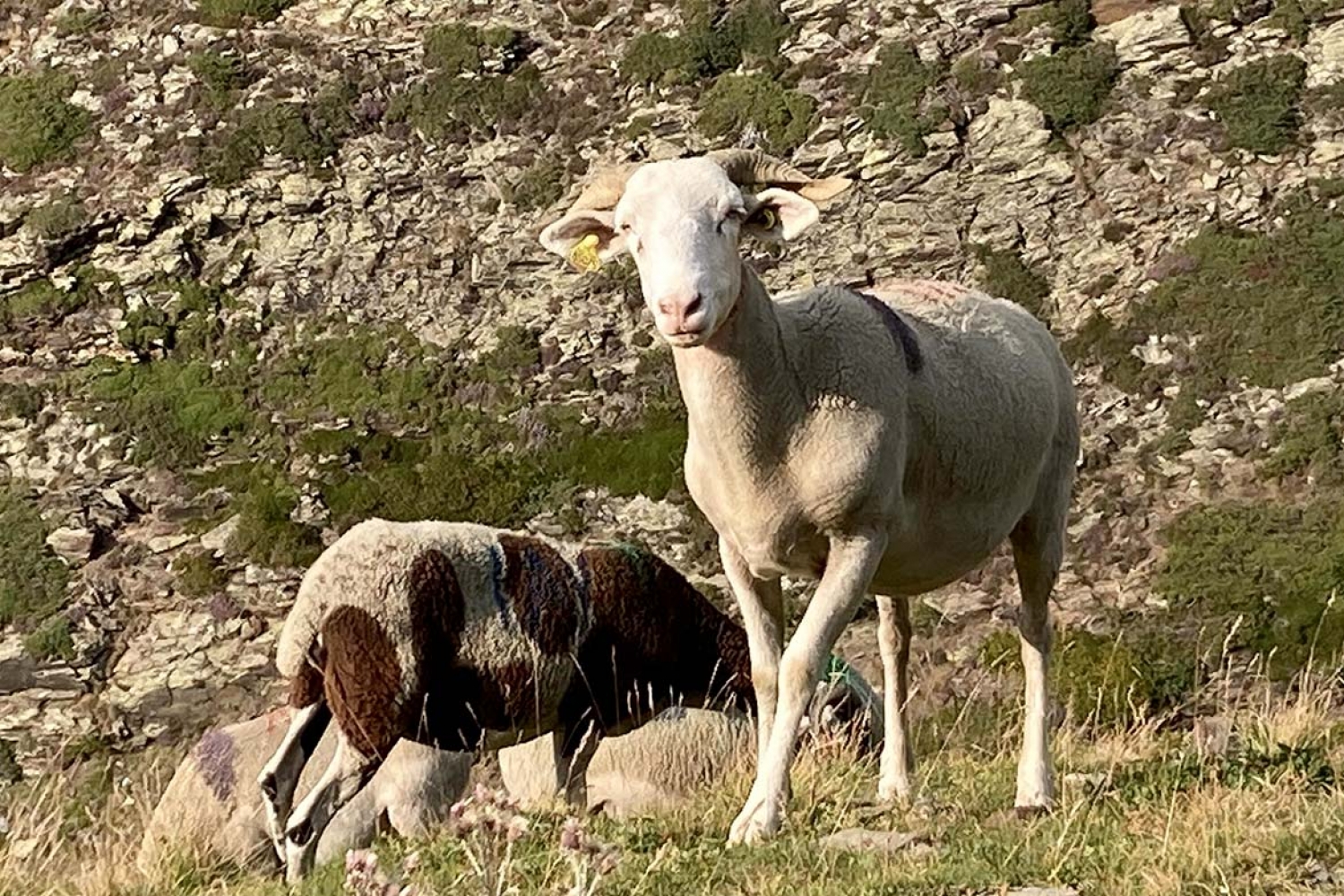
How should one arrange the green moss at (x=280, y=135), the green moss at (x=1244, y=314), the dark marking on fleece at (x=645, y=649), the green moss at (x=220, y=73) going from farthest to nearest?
1. the green moss at (x=220, y=73)
2. the green moss at (x=280, y=135)
3. the green moss at (x=1244, y=314)
4. the dark marking on fleece at (x=645, y=649)

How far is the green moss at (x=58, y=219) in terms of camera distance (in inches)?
1550

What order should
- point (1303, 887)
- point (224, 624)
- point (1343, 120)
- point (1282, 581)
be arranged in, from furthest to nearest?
point (1343, 120) < point (224, 624) < point (1282, 581) < point (1303, 887)

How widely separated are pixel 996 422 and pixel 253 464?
84.6 ft

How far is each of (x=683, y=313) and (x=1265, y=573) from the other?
20.3 meters

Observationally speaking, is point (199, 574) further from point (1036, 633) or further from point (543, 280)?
point (1036, 633)

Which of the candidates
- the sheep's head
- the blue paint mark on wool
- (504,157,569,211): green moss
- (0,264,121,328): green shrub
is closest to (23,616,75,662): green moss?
(0,264,121,328): green shrub

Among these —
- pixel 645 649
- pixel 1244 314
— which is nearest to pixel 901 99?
pixel 1244 314

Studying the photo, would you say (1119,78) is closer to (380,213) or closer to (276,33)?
(380,213)

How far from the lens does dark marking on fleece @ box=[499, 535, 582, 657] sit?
1109 centimetres

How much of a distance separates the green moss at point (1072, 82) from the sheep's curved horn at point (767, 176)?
102 feet

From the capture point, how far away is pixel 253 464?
108ft

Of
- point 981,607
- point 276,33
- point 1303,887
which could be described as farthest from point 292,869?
point 276,33

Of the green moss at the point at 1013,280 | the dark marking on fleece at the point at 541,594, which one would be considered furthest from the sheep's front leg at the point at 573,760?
the green moss at the point at 1013,280

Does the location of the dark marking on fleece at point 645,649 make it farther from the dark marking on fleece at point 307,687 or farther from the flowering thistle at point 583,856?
the flowering thistle at point 583,856
